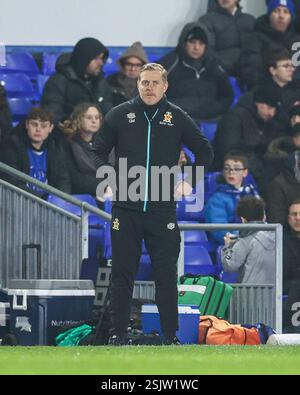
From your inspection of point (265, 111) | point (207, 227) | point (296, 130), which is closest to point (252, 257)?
point (207, 227)

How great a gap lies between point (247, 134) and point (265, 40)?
1.29m

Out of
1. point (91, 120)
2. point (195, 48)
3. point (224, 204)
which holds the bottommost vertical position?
point (224, 204)

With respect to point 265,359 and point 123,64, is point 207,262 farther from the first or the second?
point 265,359

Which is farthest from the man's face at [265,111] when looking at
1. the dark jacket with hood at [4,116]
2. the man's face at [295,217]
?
the dark jacket with hood at [4,116]

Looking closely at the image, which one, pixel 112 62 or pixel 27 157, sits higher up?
pixel 112 62

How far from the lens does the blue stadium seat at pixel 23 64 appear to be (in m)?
16.2

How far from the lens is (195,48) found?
52.0ft

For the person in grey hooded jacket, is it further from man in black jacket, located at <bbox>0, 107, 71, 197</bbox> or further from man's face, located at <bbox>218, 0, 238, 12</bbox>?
man's face, located at <bbox>218, 0, 238, 12</bbox>

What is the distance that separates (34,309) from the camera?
11109mm

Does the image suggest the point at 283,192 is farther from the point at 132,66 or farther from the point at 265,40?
the point at 265,40

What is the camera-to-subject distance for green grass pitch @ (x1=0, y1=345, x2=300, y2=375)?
812 centimetres

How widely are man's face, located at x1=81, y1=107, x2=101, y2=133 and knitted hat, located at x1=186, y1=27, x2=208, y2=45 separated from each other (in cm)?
166

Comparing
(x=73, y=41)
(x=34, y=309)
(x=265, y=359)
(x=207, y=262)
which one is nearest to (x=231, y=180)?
(x=207, y=262)

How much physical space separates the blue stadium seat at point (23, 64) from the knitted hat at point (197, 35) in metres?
1.72
